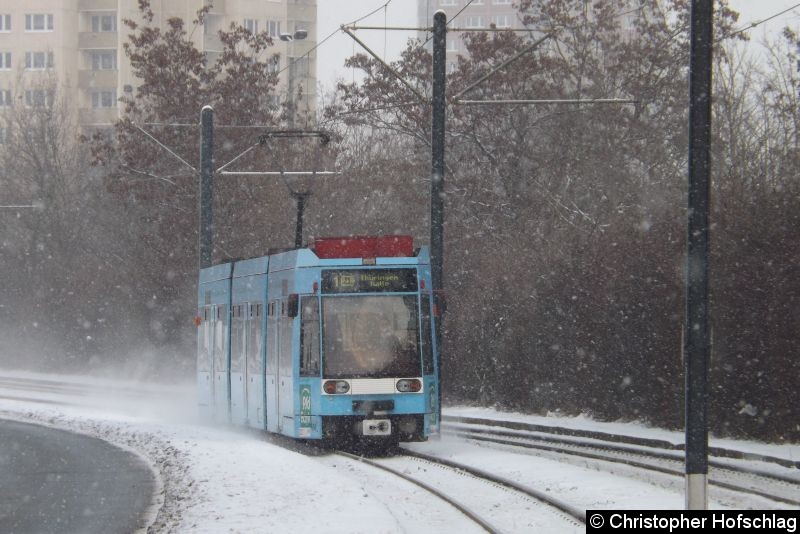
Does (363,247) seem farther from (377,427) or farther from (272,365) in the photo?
(272,365)

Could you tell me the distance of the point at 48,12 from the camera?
3907 inches

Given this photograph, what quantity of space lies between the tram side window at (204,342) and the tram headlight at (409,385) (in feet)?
28.2

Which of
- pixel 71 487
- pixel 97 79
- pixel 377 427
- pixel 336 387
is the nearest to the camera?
pixel 71 487

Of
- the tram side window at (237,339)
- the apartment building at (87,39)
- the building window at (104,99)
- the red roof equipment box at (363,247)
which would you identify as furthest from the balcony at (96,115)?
the red roof equipment box at (363,247)

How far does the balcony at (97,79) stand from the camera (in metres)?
100

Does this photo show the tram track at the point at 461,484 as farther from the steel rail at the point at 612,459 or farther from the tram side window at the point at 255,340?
the tram side window at the point at 255,340

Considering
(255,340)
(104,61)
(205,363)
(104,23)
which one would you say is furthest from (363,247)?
(104,61)

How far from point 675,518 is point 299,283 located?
946cm

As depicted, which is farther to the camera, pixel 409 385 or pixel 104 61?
pixel 104 61

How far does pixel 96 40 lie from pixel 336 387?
85.4m

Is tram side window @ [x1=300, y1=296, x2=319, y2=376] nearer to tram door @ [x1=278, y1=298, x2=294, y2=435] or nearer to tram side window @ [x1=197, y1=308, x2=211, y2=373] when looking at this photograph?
tram door @ [x1=278, y1=298, x2=294, y2=435]

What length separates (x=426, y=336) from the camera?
19516 millimetres

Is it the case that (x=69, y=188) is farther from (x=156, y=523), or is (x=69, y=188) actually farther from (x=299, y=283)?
(x=156, y=523)

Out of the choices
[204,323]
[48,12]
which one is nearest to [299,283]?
[204,323]
